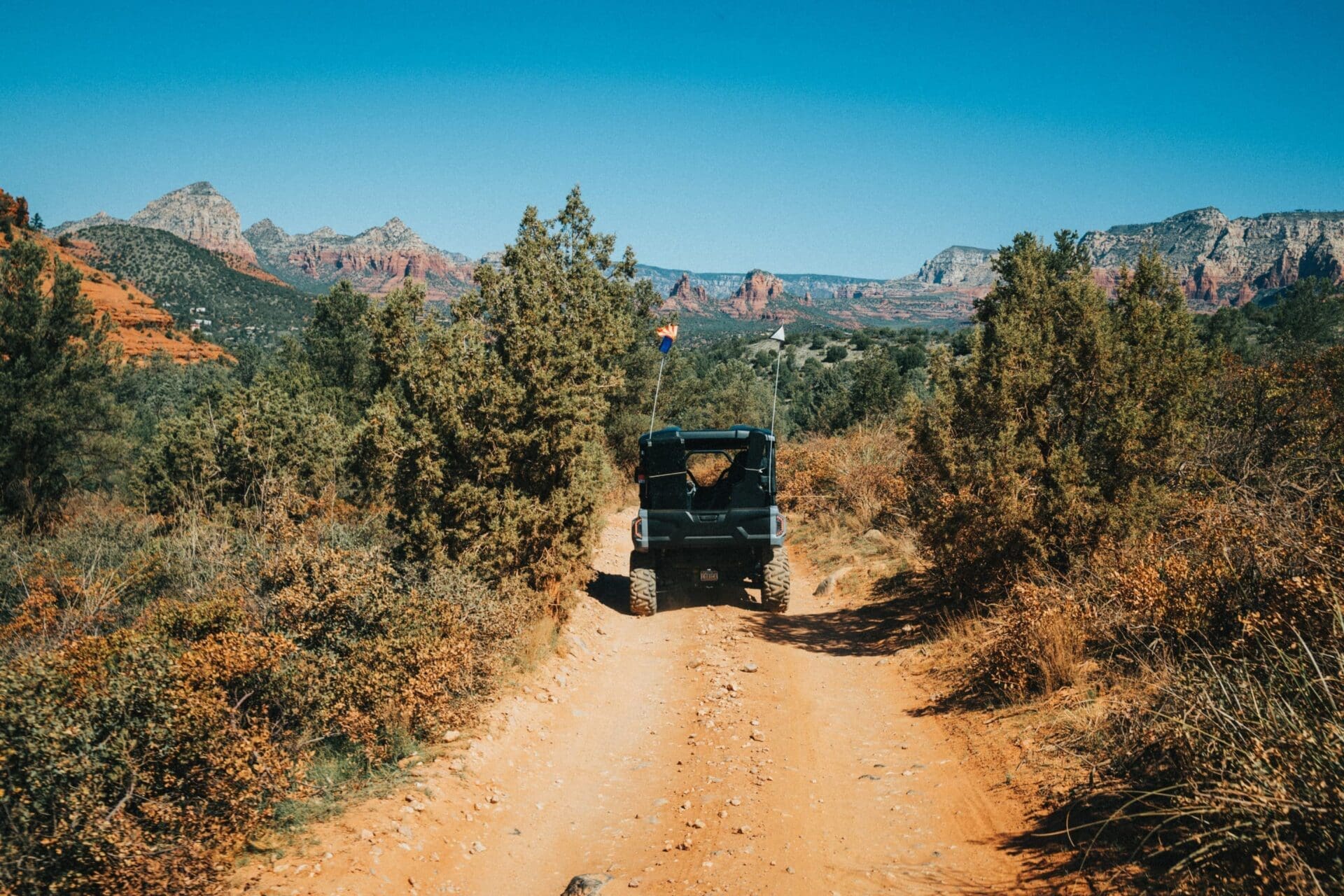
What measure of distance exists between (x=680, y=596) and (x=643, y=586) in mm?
1444

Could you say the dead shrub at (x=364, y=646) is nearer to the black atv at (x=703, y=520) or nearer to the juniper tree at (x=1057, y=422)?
the black atv at (x=703, y=520)

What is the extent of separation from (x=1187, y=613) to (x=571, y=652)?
20.4 feet

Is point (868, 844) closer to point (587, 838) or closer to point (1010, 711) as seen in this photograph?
point (587, 838)

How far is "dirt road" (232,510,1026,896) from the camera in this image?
14.4 ft

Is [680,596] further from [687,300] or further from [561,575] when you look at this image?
[687,300]

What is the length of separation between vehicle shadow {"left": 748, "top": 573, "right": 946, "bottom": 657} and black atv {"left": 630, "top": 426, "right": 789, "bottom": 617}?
26.4 inches

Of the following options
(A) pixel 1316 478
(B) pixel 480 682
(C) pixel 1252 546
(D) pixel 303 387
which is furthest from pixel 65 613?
(D) pixel 303 387

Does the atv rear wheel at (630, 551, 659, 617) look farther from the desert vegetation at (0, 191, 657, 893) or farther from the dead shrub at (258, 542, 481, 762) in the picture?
the dead shrub at (258, 542, 481, 762)

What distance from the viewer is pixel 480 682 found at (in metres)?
6.59

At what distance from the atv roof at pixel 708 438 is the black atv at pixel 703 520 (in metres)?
0.01

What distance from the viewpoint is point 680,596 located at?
12.2 m

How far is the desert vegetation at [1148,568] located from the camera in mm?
3320

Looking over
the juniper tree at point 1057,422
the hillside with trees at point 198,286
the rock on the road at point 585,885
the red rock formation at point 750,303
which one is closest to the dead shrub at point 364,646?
the rock on the road at point 585,885

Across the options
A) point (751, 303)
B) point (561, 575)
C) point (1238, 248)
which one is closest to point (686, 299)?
point (751, 303)
